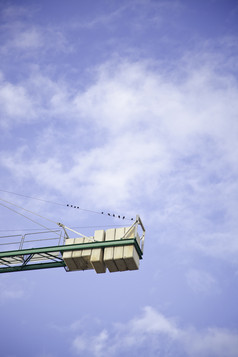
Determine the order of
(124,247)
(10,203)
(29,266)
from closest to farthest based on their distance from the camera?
(124,247) < (29,266) < (10,203)

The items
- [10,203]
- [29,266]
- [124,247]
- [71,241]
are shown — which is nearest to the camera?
[124,247]

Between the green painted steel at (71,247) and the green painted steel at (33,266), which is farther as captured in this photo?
the green painted steel at (33,266)

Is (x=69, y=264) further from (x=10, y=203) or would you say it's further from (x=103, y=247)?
(x=10, y=203)

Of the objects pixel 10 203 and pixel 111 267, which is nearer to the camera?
pixel 111 267

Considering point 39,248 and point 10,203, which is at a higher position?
point 10,203

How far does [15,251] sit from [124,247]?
25.0ft

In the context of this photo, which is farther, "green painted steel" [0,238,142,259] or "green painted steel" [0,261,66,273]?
"green painted steel" [0,261,66,273]

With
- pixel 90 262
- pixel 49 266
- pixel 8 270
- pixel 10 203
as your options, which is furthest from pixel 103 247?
pixel 10 203

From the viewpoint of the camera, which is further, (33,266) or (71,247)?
(33,266)

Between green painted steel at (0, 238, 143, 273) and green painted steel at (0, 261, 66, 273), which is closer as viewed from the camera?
green painted steel at (0, 238, 143, 273)

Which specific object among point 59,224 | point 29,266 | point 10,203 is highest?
point 10,203

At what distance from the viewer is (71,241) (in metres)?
29.5

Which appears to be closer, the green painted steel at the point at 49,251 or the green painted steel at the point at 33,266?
the green painted steel at the point at 49,251

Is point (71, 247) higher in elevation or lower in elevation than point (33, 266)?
lower
